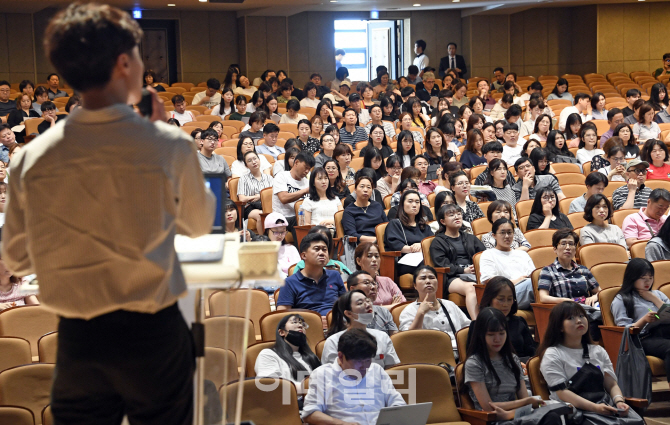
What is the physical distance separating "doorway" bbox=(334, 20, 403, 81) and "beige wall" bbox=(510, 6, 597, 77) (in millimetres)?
2458

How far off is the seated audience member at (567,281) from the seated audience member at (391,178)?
213 cm

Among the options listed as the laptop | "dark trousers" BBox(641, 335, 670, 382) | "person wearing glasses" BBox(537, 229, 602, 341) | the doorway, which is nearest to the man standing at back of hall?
the laptop

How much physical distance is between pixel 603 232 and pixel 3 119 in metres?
7.31

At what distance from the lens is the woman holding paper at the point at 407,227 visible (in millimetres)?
5473

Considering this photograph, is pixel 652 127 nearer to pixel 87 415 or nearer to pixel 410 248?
pixel 410 248

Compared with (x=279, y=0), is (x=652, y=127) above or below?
below

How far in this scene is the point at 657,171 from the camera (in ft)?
22.4

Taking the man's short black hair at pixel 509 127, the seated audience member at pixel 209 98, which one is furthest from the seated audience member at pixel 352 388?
the seated audience member at pixel 209 98

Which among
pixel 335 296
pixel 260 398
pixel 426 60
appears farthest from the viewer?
pixel 426 60

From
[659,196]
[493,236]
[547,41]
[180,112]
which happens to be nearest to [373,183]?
[493,236]

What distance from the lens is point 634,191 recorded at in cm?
619

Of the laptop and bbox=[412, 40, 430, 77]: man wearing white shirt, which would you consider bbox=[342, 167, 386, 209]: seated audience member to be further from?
bbox=[412, 40, 430, 77]: man wearing white shirt

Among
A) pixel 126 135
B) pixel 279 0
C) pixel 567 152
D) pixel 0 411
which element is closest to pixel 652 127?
pixel 567 152

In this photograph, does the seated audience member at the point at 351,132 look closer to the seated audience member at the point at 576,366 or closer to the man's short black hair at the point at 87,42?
the seated audience member at the point at 576,366
